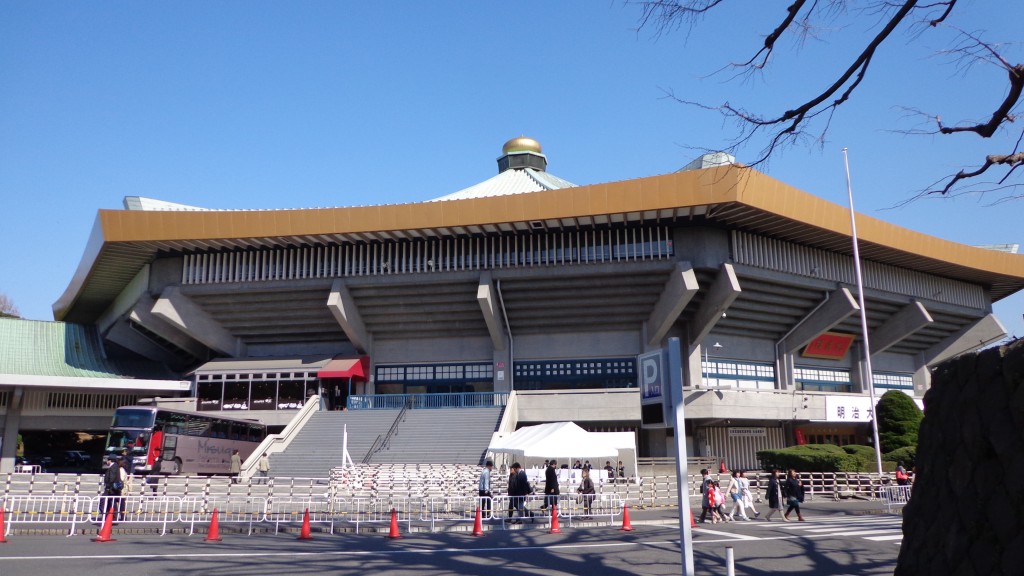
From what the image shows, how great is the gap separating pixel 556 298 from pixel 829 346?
1627cm

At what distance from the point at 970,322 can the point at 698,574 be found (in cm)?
4382

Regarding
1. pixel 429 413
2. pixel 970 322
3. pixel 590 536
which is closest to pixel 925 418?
pixel 590 536

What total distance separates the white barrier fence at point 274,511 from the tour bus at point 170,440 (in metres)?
6.76

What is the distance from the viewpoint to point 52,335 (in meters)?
45.8

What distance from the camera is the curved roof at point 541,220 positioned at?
3111 centimetres

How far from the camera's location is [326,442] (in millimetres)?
32312

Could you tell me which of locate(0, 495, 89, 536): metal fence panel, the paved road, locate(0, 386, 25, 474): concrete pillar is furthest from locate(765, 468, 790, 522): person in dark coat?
locate(0, 386, 25, 474): concrete pillar

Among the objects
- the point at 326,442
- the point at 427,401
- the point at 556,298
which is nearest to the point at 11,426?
the point at 326,442

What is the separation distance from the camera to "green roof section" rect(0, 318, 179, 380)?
41.7 m

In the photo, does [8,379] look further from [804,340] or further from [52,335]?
[804,340]

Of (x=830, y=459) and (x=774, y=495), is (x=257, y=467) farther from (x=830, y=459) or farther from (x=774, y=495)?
(x=830, y=459)

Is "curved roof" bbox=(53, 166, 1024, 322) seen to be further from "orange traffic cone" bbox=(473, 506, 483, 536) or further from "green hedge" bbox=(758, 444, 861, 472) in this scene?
"orange traffic cone" bbox=(473, 506, 483, 536)

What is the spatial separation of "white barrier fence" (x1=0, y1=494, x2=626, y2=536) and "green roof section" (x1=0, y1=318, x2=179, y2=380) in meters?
25.4

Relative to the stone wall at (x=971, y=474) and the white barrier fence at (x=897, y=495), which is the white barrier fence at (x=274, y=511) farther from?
the stone wall at (x=971, y=474)
